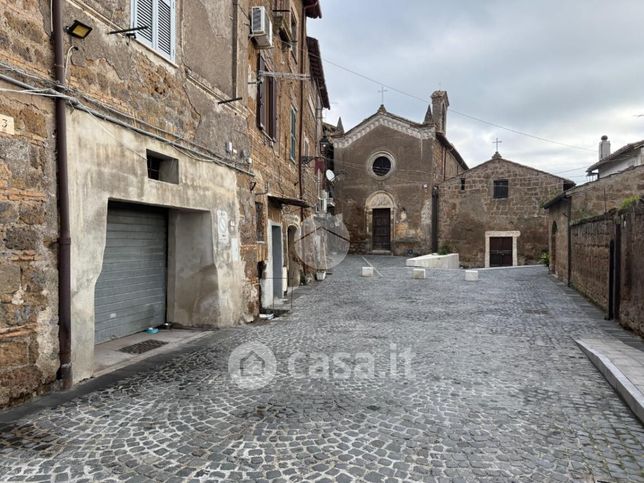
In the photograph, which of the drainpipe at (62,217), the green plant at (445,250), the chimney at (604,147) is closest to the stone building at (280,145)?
the drainpipe at (62,217)

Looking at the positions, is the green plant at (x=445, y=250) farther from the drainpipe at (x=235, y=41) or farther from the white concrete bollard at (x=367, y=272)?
the drainpipe at (x=235, y=41)

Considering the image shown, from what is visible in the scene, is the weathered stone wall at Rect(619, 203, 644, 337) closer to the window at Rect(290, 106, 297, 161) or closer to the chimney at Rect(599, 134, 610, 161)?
the window at Rect(290, 106, 297, 161)

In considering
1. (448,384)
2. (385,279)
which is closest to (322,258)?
(385,279)

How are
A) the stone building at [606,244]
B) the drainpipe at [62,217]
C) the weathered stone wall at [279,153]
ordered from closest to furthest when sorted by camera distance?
the drainpipe at [62,217], the stone building at [606,244], the weathered stone wall at [279,153]

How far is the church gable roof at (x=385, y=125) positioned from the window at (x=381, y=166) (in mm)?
1974

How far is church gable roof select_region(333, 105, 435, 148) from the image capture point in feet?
91.2

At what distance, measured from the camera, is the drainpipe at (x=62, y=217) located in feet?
14.0

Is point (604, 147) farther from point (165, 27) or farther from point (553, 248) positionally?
point (165, 27)

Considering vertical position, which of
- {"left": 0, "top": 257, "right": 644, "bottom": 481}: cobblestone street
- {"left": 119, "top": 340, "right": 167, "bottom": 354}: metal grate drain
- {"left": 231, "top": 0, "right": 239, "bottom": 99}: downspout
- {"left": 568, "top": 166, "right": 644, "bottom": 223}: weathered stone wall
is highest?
{"left": 231, "top": 0, "right": 239, "bottom": 99}: downspout

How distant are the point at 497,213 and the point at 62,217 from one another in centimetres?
2550

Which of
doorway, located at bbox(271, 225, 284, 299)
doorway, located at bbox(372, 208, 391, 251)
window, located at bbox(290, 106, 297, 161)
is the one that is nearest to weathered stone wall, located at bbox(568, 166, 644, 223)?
window, located at bbox(290, 106, 297, 161)

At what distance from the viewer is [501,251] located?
1035 inches

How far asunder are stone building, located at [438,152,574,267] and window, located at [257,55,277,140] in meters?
18.4

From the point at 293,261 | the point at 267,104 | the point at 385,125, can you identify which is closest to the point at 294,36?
the point at 267,104
